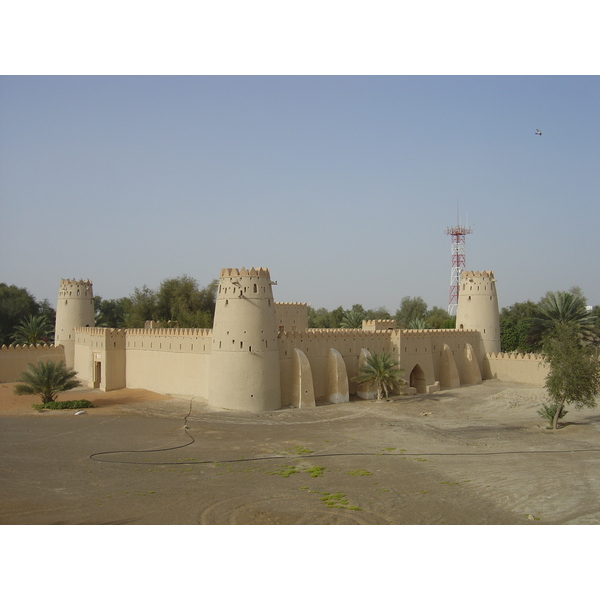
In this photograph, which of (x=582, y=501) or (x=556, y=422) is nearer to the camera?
(x=582, y=501)

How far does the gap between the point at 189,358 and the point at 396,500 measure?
45.7 ft

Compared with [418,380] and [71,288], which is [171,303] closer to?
[71,288]

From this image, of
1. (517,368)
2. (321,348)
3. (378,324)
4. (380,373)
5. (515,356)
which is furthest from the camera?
(515,356)

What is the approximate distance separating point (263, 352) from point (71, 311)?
50.6 ft

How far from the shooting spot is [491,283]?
31.2 metres

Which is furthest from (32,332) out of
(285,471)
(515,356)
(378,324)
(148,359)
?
(285,471)

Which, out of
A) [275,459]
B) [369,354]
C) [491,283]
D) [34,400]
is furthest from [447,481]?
[491,283]

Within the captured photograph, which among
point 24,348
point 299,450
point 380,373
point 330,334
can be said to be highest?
point 330,334

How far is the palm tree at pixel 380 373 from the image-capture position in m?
23.7

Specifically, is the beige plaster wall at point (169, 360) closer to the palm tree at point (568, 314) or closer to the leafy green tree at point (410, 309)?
the palm tree at point (568, 314)

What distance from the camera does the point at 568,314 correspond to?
30.4 metres

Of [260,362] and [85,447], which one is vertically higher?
[260,362]

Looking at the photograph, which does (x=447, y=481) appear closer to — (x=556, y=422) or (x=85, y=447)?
(x=556, y=422)

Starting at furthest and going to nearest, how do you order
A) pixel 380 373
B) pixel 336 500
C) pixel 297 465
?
pixel 380 373 < pixel 297 465 < pixel 336 500
